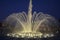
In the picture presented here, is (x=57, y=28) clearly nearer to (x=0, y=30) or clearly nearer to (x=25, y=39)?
(x=0, y=30)

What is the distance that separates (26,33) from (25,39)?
3494 mm

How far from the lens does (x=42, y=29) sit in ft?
199

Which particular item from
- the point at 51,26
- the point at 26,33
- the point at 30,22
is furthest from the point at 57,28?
the point at 26,33

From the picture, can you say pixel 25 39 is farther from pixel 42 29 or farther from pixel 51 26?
pixel 51 26

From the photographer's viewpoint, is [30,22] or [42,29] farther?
[42,29]

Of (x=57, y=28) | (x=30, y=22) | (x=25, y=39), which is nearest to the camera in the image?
(x=25, y=39)

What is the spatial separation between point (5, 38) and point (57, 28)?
17.6m

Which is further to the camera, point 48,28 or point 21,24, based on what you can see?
point 48,28

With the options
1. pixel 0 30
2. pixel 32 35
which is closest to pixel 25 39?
pixel 32 35

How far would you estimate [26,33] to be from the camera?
167 feet

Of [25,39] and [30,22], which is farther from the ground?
[30,22]

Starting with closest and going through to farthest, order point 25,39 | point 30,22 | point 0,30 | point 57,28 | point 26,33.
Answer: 1. point 25,39
2. point 26,33
3. point 30,22
4. point 0,30
5. point 57,28

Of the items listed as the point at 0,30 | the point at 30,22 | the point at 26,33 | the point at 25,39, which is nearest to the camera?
the point at 25,39

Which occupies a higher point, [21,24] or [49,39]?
[21,24]
